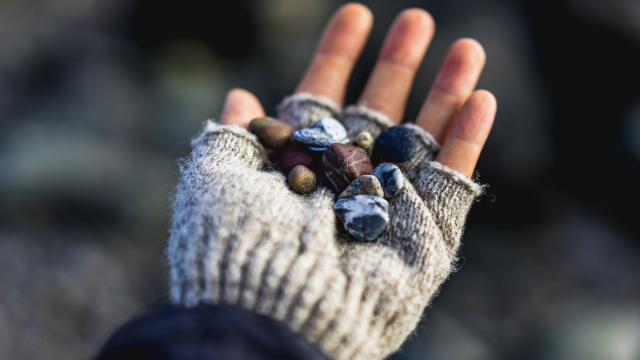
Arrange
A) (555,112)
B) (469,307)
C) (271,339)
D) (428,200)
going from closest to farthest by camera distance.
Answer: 1. (271,339)
2. (428,200)
3. (469,307)
4. (555,112)

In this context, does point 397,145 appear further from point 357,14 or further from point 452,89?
point 357,14

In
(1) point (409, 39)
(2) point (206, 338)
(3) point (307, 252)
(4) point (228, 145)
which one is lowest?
(2) point (206, 338)

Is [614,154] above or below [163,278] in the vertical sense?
above

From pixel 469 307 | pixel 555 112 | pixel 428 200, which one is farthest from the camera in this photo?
pixel 555 112

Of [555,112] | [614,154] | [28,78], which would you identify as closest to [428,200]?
[555,112]

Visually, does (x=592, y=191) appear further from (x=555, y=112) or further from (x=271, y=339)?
(x=271, y=339)

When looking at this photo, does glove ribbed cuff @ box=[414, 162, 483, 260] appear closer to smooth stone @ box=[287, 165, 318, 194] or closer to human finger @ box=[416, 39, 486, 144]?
human finger @ box=[416, 39, 486, 144]

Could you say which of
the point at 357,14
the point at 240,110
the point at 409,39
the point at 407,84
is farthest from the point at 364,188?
the point at 357,14
